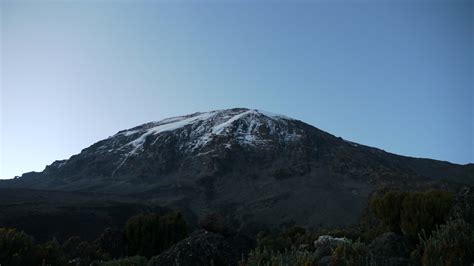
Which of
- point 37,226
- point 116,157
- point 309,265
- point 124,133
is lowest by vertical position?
point 37,226

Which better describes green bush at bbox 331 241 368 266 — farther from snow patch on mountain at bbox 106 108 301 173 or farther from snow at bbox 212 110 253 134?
snow at bbox 212 110 253 134

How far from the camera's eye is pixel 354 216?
2470 inches

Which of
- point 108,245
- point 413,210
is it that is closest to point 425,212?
point 413,210

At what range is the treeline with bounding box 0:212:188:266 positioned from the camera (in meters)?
10.1

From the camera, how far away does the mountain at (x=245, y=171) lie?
72.6m

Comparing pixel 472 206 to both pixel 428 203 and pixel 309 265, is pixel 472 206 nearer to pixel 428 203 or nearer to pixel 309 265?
pixel 428 203

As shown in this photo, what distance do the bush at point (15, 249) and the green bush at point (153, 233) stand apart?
11581 mm

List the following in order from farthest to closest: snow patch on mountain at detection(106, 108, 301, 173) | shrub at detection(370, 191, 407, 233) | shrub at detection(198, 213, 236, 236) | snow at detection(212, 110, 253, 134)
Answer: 1. snow at detection(212, 110, 253, 134)
2. snow patch on mountain at detection(106, 108, 301, 173)
3. shrub at detection(198, 213, 236, 236)
4. shrub at detection(370, 191, 407, 233)

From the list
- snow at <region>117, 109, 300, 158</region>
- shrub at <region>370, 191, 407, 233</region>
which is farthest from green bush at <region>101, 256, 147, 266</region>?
snow at <region>117, 109, 300, 158</region>

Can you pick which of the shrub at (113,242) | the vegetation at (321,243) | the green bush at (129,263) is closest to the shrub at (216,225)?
the vegetation at (321,243)

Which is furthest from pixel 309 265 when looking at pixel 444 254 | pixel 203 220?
pixel 203 220

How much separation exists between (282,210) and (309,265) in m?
64.9

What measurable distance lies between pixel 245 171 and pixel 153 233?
7361cm

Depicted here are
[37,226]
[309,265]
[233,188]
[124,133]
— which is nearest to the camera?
[309,265]
